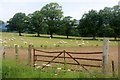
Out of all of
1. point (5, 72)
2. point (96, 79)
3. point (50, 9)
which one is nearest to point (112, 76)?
point (96, 79)

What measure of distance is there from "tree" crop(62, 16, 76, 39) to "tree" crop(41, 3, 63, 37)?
2890mm

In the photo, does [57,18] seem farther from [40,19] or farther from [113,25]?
[113,25]

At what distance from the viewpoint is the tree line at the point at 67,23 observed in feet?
284

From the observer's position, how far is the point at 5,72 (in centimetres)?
1350

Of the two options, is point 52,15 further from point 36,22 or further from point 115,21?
point 115,21

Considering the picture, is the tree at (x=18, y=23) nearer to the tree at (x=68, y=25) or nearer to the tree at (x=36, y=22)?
the tree at (x=36, y=22)

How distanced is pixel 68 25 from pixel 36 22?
10964mm

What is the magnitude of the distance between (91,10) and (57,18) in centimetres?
1150

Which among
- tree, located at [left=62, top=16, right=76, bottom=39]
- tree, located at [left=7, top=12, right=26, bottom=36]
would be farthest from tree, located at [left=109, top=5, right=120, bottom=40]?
tree, located at [left=7, top=12, right=26, bottom=36]

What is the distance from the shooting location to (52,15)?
99750 millimetres

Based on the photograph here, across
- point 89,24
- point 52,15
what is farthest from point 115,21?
point 52,15

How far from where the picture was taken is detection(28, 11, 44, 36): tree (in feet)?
314

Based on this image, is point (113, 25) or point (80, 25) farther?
point (80, 25)

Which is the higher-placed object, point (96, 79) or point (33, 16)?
point (33, 16)
